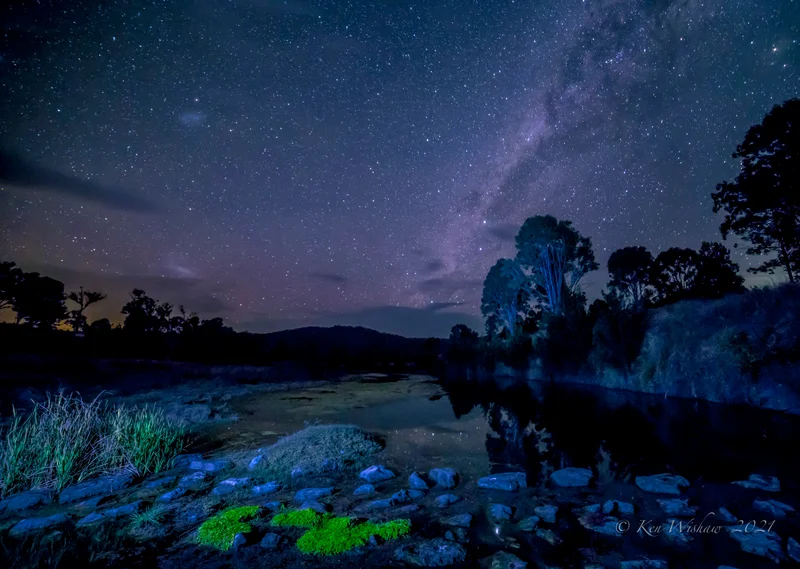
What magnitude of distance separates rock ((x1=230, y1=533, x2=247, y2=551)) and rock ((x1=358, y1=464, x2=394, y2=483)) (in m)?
3.15

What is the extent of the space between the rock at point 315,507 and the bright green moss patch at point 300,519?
11 centimetres

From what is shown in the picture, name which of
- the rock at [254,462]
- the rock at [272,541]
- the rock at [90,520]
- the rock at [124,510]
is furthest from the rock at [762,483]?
the rock at [90,520]

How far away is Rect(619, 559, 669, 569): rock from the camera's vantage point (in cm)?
377

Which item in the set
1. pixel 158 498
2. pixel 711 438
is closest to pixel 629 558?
pixel 158 498

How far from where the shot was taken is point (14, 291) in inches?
2127

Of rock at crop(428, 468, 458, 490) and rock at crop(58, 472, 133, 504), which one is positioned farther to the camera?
rock at crop(428, 468, 458, 490)

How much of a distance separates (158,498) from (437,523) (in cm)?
533

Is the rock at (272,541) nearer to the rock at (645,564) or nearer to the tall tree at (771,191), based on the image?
the rock at (645,564)

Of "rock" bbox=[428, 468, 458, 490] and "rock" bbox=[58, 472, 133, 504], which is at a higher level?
"rock" bbox=[428, 468, 458, 490]

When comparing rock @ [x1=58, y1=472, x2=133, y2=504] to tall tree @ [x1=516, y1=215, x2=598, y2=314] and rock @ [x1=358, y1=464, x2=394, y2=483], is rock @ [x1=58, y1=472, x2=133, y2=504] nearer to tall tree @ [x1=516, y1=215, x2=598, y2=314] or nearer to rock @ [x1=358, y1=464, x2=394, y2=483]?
rock @ [x1=358, y1=464, x2=394, y2=483]

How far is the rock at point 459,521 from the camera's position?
16.8ft

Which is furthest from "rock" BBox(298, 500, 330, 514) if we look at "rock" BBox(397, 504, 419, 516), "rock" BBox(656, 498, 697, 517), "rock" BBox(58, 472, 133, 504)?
"rock" BBox(656, 498, 697, 517)

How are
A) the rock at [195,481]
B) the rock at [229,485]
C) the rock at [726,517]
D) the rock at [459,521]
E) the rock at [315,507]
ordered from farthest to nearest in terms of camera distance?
the rock at [195,481], the rock at [229,485], the rock at [315,507], the rock at [459,521], the rock at [726,517]

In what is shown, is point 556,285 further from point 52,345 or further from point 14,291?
point 14,291
